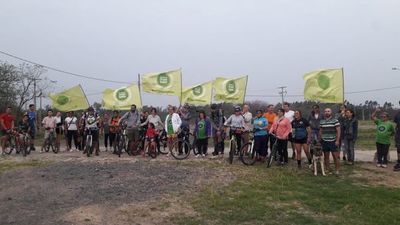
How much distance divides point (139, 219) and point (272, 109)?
8.34 metres

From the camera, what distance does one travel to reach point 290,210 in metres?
9.24

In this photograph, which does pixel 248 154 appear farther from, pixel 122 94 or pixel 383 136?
pixel 122 94

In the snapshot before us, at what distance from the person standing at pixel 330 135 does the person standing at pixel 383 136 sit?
206 cm

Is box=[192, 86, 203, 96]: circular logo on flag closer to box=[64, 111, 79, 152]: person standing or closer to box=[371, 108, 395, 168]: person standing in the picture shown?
box=[64, 111, 79, 152]: person standing

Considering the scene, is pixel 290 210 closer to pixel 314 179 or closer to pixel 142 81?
pixel 314 179

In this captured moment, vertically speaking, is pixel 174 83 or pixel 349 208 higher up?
pixel 174 83

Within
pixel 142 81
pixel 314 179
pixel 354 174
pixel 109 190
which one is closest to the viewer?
pixel 109 190

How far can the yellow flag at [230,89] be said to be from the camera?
18.3 metres

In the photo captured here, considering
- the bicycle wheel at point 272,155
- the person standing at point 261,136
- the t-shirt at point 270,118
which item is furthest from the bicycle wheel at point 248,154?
the t-shirt at point 270,118

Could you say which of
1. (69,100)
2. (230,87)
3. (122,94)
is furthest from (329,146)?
(69,100)

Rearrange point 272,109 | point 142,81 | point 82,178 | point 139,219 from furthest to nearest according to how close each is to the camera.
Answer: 1. point 142,81
2. point 272,109
3. point 82,178
4. point 139,219

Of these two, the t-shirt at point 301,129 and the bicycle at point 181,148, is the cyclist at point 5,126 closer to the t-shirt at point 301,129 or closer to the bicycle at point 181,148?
the bicycle at point 181,148

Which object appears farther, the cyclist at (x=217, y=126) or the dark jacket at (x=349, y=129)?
the cyclist at (x=217, y=126)

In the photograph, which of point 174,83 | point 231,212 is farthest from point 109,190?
point 174,83
